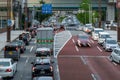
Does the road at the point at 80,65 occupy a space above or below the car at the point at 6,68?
below

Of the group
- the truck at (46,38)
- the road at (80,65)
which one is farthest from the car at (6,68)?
the truck at (46,38)

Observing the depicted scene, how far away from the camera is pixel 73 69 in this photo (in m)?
40.3

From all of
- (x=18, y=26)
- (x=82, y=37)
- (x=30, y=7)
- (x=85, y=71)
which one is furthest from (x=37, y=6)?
(x=85, y=71)

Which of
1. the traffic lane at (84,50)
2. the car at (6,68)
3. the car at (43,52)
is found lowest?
the traffic lane at (84,50)

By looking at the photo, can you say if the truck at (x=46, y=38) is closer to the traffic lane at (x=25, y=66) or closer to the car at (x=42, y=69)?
the traffic lane at (x=25, y=66)

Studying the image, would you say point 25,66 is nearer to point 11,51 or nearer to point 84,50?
point 11,51

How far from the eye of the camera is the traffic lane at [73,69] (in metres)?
35.4

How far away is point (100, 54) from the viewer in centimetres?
5372

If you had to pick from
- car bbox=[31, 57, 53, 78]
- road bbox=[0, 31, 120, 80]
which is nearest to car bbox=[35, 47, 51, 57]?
road bbox=[0, 31, 120, 80]

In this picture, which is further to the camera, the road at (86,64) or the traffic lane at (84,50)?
the traffic lane at (84,50)

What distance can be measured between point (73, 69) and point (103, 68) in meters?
2.62

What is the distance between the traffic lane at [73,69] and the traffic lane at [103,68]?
2.13 feet

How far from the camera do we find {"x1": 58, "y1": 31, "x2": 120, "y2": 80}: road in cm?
3606

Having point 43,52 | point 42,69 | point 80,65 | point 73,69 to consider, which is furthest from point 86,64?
point 42,69
